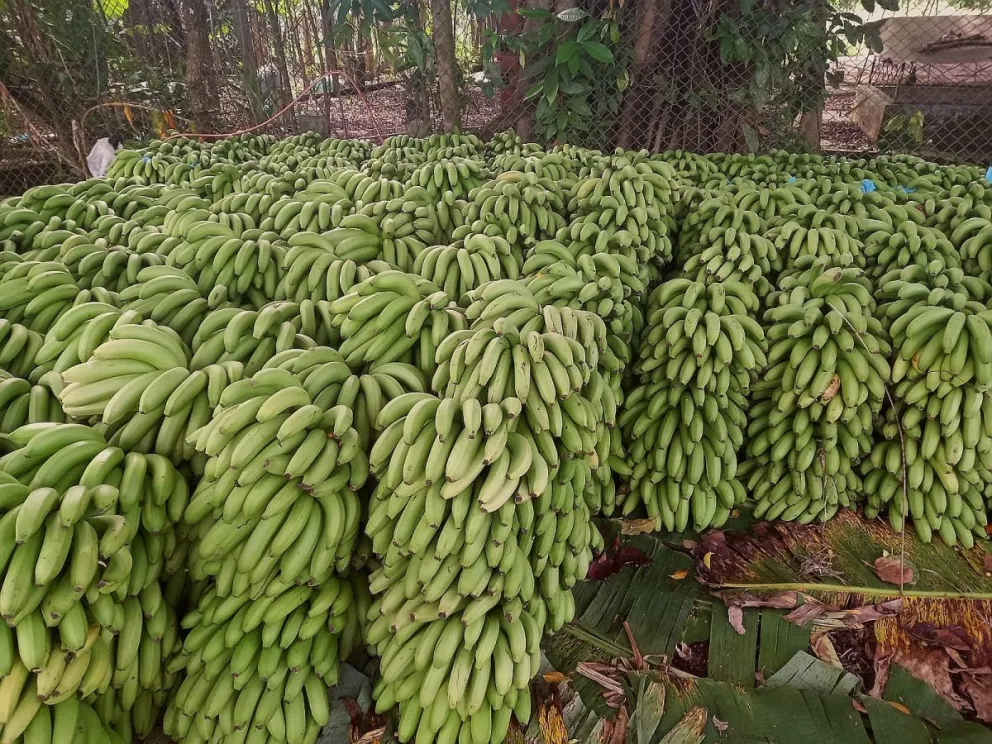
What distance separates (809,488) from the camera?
273 cm

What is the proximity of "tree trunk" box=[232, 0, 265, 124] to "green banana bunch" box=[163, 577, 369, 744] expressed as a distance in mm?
6326

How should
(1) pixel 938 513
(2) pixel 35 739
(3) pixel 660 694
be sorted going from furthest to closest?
(1) pixel 938 513 → (3) pixel 660 694 → (2) pixel 35 739

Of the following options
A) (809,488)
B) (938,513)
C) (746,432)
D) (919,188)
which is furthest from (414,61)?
(938,513)

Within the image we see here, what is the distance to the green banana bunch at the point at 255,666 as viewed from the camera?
179 centimetres

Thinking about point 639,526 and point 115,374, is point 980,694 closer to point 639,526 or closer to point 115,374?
point 639,526

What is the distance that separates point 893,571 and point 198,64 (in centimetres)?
799

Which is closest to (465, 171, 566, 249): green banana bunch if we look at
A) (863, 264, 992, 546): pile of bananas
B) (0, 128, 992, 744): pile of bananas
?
(0, 128, 992, 744): pile of bananas

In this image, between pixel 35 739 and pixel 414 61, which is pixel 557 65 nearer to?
pixel 414 61

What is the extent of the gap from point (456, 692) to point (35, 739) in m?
1.05

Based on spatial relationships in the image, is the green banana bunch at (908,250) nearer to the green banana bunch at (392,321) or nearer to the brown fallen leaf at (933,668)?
the brown fallen leaf at (933,668)

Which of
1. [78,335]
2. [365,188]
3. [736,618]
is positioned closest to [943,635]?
[736,618]

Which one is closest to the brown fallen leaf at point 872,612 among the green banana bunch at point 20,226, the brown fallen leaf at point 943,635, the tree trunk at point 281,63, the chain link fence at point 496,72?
the brown fallen leaf at point 943,635

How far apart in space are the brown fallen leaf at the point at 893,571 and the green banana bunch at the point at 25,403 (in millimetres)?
3201

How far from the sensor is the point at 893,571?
2523 millimetres
